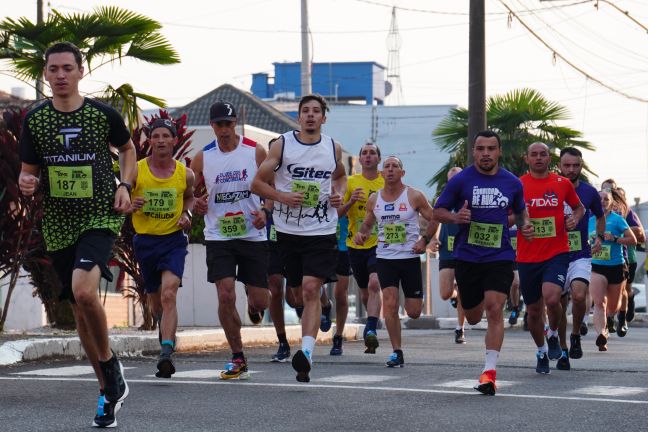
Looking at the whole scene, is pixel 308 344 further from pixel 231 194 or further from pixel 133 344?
pixel 133 344

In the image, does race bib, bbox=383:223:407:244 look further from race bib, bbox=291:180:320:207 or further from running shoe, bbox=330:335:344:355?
race bib, bbox=291:180:320:207

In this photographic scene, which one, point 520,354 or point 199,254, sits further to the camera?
point 199,254

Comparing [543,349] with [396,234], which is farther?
[396,234]

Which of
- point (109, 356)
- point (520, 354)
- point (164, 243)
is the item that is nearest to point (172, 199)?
point (164, 243)

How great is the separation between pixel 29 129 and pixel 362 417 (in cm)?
250

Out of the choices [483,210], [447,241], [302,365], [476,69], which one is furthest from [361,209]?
[476,69]

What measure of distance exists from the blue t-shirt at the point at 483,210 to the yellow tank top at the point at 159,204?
7.19 feet

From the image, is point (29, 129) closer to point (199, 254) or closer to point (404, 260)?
point (404, 260)

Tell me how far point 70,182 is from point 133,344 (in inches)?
254

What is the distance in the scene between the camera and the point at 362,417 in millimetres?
8453

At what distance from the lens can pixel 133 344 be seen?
1446 centimetres

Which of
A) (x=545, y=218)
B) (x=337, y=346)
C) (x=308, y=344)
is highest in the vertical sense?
(x=545, y=218)

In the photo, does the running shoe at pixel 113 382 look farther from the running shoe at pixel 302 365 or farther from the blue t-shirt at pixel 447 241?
the blue t-shirt at pixel 447 241

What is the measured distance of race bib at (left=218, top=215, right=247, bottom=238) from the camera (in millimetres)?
11695
